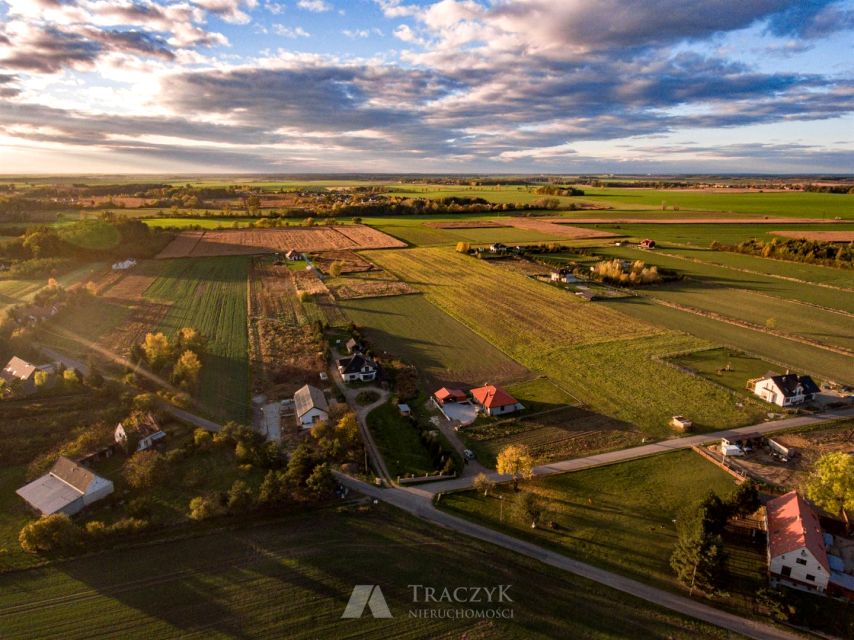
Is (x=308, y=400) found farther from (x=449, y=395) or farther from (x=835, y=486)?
(x=835, y=486)

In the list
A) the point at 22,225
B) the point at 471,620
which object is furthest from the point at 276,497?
the point at 22,225

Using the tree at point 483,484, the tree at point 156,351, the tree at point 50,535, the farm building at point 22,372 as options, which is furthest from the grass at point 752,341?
the farm building at point 22,372

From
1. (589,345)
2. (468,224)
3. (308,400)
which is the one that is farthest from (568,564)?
(468,224)

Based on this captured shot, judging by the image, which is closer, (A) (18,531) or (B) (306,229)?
(A) (18,531)

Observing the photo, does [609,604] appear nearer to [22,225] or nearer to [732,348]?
[732,348]

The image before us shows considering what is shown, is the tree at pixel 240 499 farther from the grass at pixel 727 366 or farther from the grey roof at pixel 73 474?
the grass at pixel 727 366

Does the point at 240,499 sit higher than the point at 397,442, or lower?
higher
